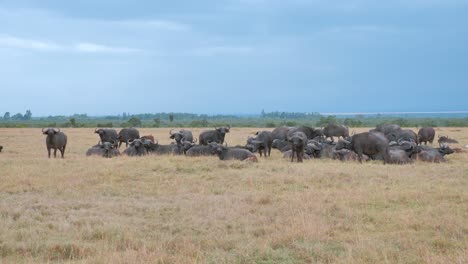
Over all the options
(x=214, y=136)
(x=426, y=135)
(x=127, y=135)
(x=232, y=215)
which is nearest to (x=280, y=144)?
(x=214, y=136)

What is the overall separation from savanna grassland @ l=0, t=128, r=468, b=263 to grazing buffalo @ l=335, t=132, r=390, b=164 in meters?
2.88

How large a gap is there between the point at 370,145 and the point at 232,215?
1131 centimetres

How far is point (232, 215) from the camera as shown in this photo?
10.1m

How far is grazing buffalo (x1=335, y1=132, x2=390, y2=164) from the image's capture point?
19.7 metres

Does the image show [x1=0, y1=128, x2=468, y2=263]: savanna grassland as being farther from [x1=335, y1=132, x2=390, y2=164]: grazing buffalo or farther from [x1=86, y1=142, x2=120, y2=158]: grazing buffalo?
[x1=86, y1=142, x2=120, y2=158]: grazing buffalo

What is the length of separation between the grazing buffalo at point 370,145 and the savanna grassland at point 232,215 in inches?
113

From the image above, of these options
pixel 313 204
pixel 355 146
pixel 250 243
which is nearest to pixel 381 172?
pixel 355 146

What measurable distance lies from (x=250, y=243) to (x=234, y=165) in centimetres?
927

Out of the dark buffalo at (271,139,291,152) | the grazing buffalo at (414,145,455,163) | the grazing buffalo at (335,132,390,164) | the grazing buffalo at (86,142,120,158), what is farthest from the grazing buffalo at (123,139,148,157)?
the grazing buffalo at (414,145,455,163)

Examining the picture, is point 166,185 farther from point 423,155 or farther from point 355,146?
point 423,155

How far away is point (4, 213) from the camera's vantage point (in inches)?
403

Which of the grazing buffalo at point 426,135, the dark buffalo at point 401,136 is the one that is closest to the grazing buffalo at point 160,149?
the dark buffalo at point 401,136

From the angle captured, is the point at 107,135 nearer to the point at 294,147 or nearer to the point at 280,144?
the point at 280,144

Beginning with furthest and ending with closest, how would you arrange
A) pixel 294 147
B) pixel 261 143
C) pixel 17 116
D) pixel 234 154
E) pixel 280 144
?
pixel 17 116
pixel 280 144
pixel 261 143
pixel 294 147
pixel 234 154
